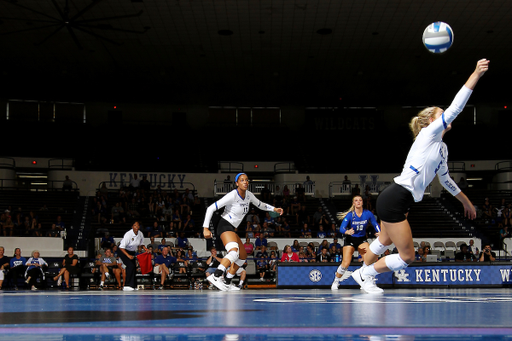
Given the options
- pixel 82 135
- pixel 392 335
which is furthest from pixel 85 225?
pixel 392 335

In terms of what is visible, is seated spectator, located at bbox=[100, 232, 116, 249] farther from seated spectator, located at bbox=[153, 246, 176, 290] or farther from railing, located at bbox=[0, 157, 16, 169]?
railing, located at bbox=[0, 157, 16, 169]

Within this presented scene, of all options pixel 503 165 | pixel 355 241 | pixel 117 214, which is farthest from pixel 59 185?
pixel 503 165

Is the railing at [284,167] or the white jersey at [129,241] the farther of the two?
the railing at [284,167]

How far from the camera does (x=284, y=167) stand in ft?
117

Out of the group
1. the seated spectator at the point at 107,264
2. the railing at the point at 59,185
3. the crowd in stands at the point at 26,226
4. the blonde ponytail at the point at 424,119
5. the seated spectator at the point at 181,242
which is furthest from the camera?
the railing at the point at 59,185

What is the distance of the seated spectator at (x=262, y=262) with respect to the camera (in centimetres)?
1845

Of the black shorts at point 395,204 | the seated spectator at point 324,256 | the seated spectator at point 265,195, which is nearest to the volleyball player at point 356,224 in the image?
the black shorts at point 395,204

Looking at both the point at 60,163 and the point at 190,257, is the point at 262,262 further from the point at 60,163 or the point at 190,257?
the point at 60,163

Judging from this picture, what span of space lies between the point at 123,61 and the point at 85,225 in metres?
9.98

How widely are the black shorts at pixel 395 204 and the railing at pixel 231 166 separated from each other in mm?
29242

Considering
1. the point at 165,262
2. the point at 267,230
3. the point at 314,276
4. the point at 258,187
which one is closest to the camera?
the point at 314,276

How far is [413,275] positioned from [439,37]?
7.01 meters

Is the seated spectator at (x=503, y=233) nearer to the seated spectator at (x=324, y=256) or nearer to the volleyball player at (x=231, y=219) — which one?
the seated spectator at (x=324, y=256)

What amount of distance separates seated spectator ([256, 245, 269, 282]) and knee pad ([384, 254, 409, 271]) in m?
12.1
